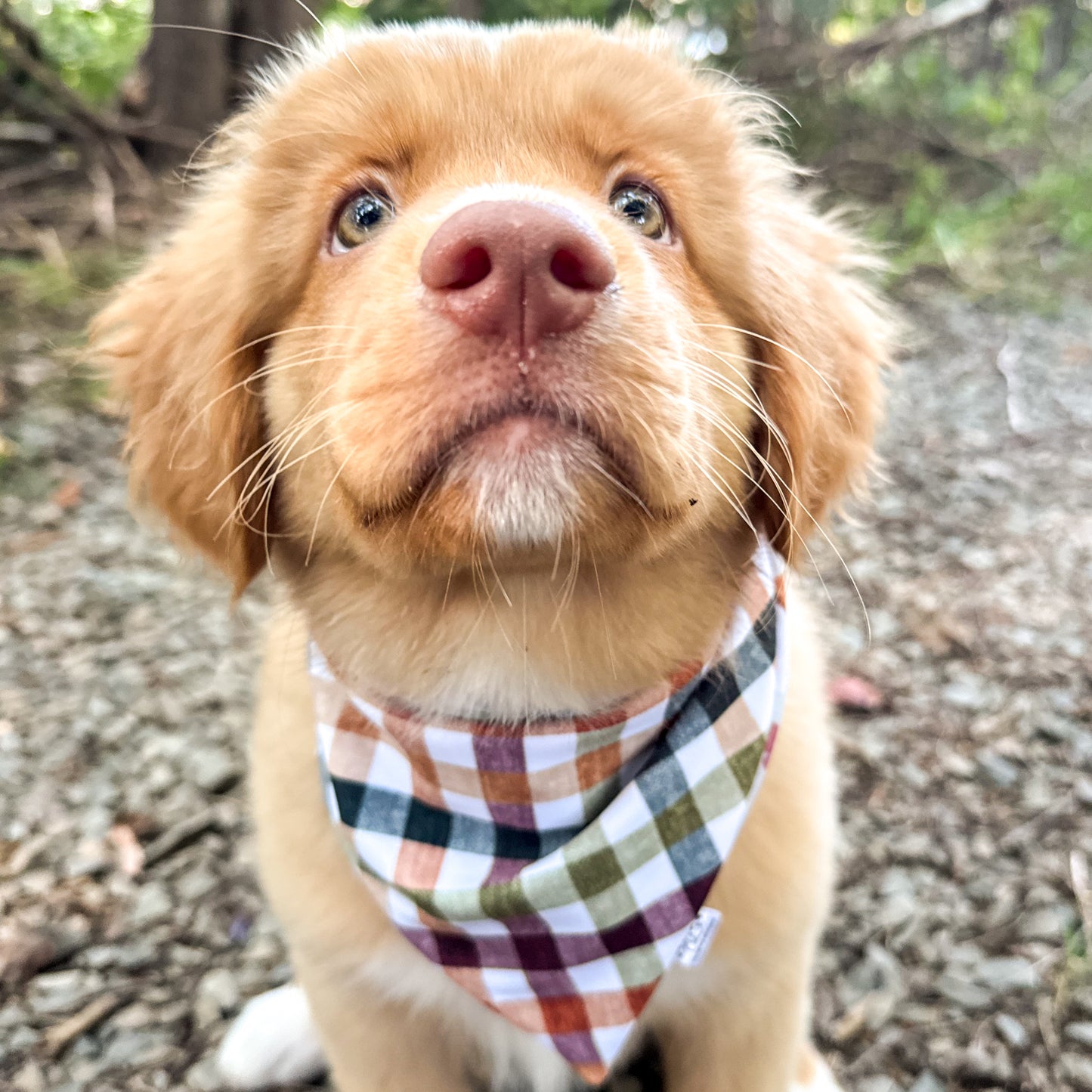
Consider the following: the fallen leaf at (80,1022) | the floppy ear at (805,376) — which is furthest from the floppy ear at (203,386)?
the fallen leaf at (80,1022)

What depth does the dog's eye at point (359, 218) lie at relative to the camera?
132cm

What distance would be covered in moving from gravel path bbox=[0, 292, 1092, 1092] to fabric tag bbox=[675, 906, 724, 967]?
2.23ft

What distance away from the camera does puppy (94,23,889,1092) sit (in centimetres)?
129

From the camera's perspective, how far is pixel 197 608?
130 inches

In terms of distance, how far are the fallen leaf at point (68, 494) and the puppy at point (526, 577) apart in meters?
2.30

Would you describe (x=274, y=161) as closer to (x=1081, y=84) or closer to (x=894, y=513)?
(x=894, y=513)

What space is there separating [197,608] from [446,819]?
205cm

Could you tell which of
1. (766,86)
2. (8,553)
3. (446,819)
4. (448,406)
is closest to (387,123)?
(448,406)

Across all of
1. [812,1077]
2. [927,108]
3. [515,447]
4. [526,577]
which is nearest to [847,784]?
[812,1077]

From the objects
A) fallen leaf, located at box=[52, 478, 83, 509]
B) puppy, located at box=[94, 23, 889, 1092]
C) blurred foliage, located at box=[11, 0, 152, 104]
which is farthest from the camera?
blurred foliage, located at box=[11, 0, 152, 104]

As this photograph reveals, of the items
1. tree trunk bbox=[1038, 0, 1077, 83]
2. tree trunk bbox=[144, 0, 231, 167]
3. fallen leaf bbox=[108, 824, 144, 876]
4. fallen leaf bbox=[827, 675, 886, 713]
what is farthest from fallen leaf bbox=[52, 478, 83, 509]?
tree trunk bbox=[1038, 0, 1077, 83]

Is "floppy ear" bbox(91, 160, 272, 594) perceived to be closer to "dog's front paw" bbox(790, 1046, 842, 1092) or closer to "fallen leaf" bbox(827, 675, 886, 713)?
"dog's front paw" bbox(790, 1046, 842, 1092)

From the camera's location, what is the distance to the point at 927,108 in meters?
7.50

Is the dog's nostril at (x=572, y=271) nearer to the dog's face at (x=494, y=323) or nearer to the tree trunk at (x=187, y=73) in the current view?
the dog's face at (x=494, y=323)
